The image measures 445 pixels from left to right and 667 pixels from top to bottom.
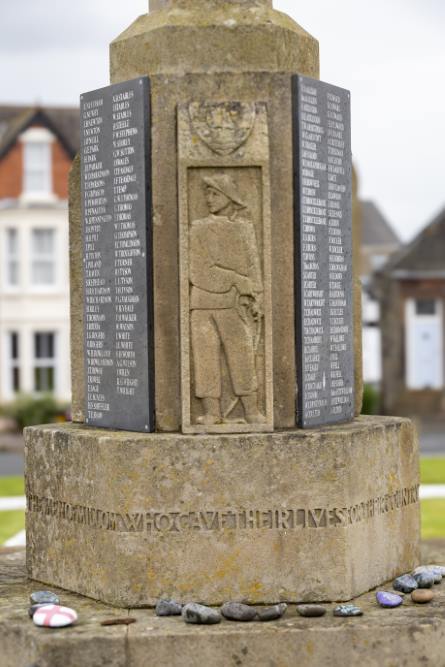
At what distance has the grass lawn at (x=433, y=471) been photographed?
59.1 feet

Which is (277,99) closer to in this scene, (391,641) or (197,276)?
(197,276)

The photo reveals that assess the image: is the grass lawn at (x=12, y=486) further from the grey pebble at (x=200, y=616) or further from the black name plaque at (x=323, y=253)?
the grey pebble at (x=200, y=616)

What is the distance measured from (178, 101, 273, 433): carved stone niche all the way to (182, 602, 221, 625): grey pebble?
1.08m

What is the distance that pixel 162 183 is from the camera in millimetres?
7289

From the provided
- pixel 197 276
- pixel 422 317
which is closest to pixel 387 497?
pixel 197 276

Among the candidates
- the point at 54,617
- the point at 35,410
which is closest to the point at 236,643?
the point at 54,617

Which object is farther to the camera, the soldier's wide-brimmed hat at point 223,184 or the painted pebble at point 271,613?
the soldier's wide-brimmed hat at point 223,184

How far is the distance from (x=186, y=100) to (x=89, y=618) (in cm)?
313

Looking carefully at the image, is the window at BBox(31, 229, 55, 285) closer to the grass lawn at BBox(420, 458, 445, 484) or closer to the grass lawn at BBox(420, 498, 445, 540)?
the grass lawn at BBox(420, 458, 445, 484)

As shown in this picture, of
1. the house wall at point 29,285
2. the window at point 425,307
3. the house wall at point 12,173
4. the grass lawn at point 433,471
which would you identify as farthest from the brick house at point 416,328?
the grass lawn at point 433,471

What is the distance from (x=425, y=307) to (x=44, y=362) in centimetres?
1081

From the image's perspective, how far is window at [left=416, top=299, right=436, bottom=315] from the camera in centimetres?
3369

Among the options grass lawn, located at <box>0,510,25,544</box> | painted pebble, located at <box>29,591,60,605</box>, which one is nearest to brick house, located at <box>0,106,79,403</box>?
grass lawn, located at <box>0,510,25,544</box>

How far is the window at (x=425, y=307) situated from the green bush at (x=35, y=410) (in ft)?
33.6
